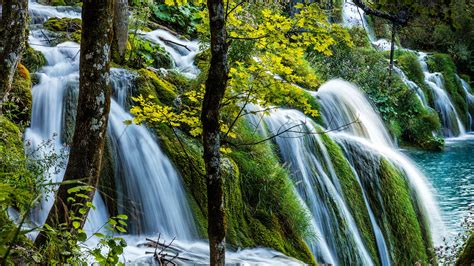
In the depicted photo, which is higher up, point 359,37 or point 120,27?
point 359,37

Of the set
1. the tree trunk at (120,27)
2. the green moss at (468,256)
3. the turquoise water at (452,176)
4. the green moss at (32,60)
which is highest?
the tree trunk at (120,27)

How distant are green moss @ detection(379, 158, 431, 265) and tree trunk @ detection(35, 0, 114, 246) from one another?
5.52 m

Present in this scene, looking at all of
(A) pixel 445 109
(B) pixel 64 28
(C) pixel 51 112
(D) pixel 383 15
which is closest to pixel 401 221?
(D) pixel 383 15

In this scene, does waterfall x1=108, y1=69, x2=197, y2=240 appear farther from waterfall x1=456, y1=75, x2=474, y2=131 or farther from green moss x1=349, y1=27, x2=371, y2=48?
waterfall x1=456, y1=75, x2=474, y2=131

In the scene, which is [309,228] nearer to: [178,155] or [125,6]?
[178,155]

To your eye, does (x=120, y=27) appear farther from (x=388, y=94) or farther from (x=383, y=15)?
(x=388, y=94)

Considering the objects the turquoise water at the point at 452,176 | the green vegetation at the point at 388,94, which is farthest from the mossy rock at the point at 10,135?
the green vegetation at the point at 388,94

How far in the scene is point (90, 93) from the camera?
3482mm

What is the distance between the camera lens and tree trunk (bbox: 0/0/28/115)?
488 cm

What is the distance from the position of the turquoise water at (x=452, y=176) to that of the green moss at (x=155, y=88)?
18.3 ft

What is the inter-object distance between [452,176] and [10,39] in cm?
1132

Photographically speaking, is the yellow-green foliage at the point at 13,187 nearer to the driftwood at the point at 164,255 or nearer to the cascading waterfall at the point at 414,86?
the driftwood at the point at 164,255

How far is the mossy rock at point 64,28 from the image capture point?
32.2 ft

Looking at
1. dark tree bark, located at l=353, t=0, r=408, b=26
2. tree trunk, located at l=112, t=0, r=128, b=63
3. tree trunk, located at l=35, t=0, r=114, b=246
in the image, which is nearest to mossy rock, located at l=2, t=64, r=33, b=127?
tree trunk, located at l=112, t=0, r=128, b=63
